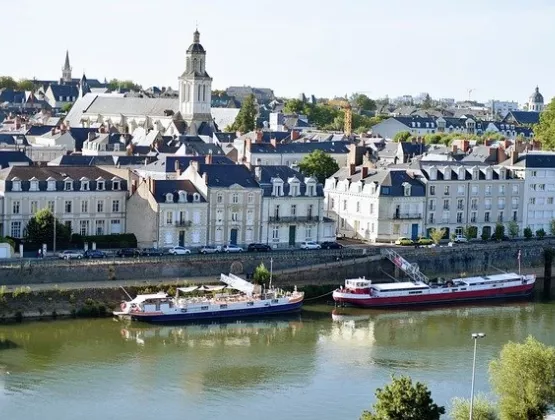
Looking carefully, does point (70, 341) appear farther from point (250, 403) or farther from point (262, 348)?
point (250, 403)

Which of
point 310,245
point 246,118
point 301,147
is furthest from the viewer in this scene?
point 246,118

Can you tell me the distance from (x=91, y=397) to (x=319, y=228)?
1926 cm

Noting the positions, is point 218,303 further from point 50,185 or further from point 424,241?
point 424,241

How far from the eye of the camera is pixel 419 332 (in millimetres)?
37219

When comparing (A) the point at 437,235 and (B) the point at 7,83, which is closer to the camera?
(A) the point at 437,235

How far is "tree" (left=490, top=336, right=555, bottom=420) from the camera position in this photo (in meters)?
23.6

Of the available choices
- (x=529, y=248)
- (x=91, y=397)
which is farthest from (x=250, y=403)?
(x=529, y=248)

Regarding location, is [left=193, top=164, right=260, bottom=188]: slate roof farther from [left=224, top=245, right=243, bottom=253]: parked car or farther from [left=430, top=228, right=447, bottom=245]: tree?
[left=430, top=228, right=447, bottom=245]: tree

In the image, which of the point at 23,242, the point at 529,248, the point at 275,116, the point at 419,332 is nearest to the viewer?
the point at 419,332

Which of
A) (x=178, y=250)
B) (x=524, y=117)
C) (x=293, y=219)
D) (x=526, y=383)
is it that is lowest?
(x=526, y=383)

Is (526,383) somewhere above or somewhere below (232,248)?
below

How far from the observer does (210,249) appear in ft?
139

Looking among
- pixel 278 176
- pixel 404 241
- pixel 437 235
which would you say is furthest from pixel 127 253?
pixel 437 235

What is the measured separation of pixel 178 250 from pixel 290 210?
538 centimetres
